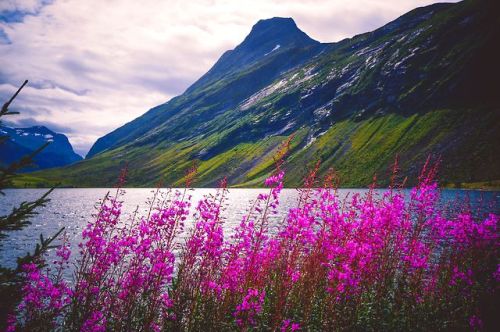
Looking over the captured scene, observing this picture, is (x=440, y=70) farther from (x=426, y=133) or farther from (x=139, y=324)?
(x=139, y=324)

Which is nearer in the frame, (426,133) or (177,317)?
(177,317)

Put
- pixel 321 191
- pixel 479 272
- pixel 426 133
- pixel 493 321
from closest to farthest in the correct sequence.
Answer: pixel 493 321 → pixel 321 191 → pixel 479 272 → pixel 426 133

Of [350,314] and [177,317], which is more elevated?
[350,314]

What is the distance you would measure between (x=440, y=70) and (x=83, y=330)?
772ft

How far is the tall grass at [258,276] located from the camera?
746 cm

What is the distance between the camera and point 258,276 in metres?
8.85

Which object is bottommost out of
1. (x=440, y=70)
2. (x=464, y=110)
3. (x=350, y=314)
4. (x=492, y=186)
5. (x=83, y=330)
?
(x=83, y=330)

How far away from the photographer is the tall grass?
7.46m

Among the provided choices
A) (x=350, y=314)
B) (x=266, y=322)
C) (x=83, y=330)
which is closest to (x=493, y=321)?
(x=350, y=314)

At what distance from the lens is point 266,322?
28.0 ft

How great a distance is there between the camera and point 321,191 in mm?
10656

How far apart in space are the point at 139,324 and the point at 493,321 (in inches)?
401

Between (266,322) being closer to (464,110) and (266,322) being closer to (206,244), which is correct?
(206,244)

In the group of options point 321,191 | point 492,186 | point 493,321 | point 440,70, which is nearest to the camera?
point 493,321
